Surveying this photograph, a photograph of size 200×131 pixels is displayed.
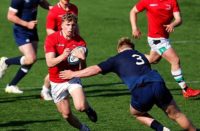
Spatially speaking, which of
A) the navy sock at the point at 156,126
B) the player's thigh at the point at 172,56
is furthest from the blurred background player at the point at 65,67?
the player's thigh at the point at 172,56

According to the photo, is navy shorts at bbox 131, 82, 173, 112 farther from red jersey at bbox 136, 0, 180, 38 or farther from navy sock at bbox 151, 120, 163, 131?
red jersey at bbox 136, 0, 180, 38

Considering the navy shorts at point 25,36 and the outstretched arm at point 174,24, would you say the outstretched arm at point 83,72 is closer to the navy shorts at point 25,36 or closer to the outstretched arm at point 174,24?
the outstretched arm at point 174,24

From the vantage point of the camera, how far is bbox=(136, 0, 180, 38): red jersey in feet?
55.7

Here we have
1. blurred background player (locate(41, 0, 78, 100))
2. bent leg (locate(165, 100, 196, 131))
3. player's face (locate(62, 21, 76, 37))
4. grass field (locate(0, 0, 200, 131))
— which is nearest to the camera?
bent leg (locate(165, 100, 196, 131))

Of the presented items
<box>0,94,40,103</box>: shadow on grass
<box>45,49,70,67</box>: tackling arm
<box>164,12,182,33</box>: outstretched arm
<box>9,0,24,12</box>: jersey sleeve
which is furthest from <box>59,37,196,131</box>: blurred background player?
<box>9,0,24,12</box>: jersey sleeve

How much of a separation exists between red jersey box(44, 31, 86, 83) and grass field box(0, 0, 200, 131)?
1.34 m

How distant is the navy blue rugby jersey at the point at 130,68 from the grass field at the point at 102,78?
214 centimetres

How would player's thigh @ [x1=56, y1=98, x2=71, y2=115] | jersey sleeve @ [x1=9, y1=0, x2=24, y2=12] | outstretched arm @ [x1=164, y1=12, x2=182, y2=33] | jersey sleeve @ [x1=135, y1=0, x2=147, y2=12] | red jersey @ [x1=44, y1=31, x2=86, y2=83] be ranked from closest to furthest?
red jersey @ [x1=44, y1=31, x2=86, y2=83]
player's thigh @ [x1=56, y1=98, x2=71, y2=115]
outstretched arm @ [x1=164, y1=12, x2=182, y2=33]
jersey sleeve @ [x1=9, y1=0, x2=24, y2=12]
jersey sleeve @ [x1=135, y1=0, x2=147, y2=12]

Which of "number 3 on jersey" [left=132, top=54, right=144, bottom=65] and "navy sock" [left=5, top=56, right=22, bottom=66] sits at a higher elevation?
"number 3 on jersey" [left=132, top=54, right=144, bottom=65]

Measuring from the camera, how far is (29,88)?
707 inches

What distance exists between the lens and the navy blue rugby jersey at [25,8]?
16.7 metres

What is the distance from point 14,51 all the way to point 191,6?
32.4 feet

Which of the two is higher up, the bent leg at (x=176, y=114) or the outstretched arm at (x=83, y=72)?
the outstretched arm at (x=83, y=72)

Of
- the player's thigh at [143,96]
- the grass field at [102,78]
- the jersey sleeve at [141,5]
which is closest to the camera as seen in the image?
the player's thigh at [143,96]
